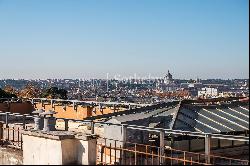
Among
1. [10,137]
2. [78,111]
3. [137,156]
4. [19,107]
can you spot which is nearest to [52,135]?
[137,156]

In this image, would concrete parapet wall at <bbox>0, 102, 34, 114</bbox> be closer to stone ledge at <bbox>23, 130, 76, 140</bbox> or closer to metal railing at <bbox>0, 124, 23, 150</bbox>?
metal railing at <bbox>0, 124, 23, 150</bbox>

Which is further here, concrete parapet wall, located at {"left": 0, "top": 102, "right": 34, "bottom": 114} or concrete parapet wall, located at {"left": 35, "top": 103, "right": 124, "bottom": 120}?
concrete parapet wall, located at {"left": 0, "top": 102, "right": 34, "bottom": 114}

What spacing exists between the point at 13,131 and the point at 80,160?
19.2ft

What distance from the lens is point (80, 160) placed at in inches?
432

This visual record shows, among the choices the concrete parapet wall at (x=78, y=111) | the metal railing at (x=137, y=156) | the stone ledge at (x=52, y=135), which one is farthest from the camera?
the concrete parapet wall at (x=78, y=111)

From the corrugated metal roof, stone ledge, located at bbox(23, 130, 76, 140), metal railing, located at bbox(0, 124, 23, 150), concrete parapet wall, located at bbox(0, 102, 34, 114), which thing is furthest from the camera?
concrete parapet wall, located at bbox(0, 102, 34, 114)

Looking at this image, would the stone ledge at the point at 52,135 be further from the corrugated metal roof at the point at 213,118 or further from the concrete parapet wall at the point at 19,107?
the concrete parapet wall at the point at 19,107

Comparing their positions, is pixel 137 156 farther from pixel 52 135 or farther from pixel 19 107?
pixel 19 107

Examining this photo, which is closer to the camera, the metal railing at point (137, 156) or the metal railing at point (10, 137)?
the metal railing at point (137, 156)

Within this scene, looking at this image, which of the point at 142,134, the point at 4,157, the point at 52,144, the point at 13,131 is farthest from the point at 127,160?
the point at 13,131

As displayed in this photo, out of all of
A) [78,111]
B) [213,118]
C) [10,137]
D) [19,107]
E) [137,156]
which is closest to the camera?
[137,156]

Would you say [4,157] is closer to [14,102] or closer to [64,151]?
[64,151]

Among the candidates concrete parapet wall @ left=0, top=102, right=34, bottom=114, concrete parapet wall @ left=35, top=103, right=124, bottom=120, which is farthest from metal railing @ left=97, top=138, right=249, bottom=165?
concrete parapet wall @ left=0, top=102, right=34, bottom=114

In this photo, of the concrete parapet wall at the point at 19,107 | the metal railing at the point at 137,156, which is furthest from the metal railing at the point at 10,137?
the concrete parapet wall at the point at 19,107
